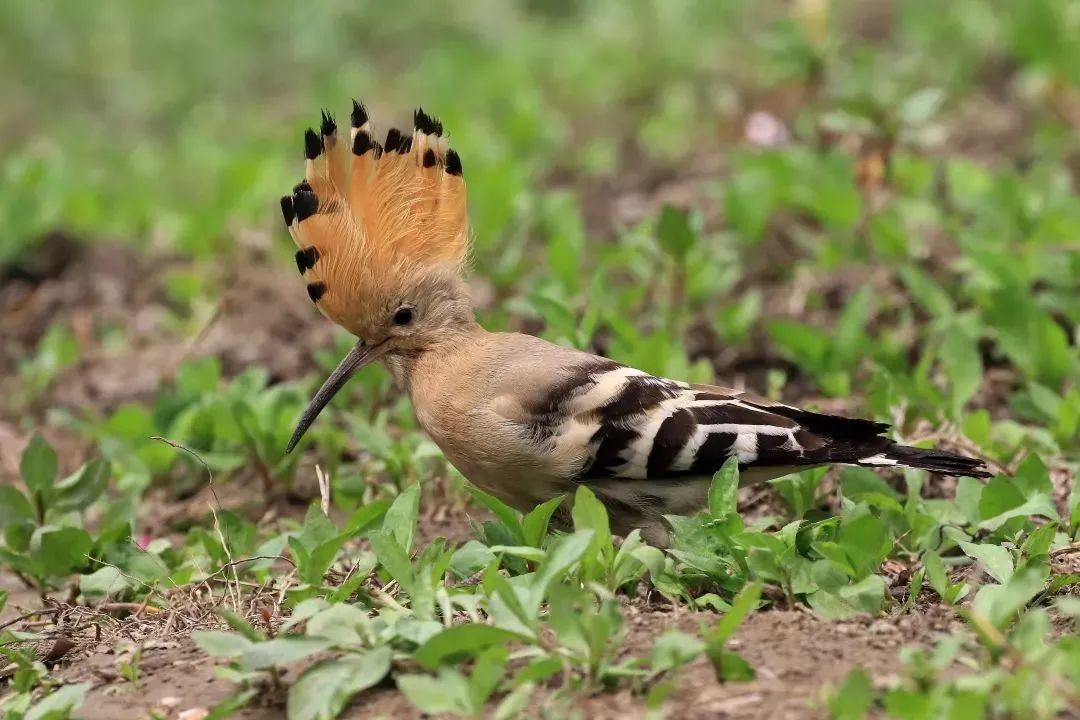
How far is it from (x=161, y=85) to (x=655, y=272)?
20.1ft

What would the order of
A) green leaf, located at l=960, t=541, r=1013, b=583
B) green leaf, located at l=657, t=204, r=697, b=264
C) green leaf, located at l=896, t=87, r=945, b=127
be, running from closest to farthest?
green leaf, located at l=960, t=541, r=1013, b=583, green leaf, located at l=657, t=204, r=697, b=264, green leaf, located at l=896, t=87, r=945, b=127

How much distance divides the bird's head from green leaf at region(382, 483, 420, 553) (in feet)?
2.21

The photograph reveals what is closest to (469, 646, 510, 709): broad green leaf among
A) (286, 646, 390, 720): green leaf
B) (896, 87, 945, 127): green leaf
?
(286, 646, 390, 720): green leaf

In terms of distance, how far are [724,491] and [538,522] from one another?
1.39 ft

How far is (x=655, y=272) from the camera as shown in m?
5.43

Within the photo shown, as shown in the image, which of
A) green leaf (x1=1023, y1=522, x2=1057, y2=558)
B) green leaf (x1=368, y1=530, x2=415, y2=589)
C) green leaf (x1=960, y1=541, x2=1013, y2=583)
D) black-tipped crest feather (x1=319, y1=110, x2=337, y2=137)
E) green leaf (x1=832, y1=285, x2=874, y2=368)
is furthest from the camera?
green leaf (x1=832, y1=285, x2=874, y2=368)

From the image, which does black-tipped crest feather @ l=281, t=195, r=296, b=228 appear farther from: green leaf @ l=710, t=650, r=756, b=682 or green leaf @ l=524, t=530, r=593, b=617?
green leaf @ l=710, t=650, r=756, b=682

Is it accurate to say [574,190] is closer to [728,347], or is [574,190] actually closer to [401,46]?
[728,347]

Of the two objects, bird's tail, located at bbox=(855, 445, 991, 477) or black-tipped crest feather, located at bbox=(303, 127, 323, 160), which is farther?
black-tipped crest feather, located at bbox=(303, 127, 323, 160)

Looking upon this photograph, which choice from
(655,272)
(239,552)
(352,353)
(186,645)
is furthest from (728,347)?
(186,645)

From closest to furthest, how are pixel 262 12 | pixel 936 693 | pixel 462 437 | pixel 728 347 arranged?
pixel 936 693, pixel 462 437, pixel 728 347, pixel 262 12

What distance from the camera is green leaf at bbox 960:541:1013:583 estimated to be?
10.5 feet

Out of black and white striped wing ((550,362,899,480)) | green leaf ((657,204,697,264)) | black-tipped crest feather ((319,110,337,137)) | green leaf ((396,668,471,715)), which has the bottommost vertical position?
green leaf ((396,668,471,715))

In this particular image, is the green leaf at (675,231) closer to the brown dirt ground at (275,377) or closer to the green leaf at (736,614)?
the brown dirt ground at (275,377)
